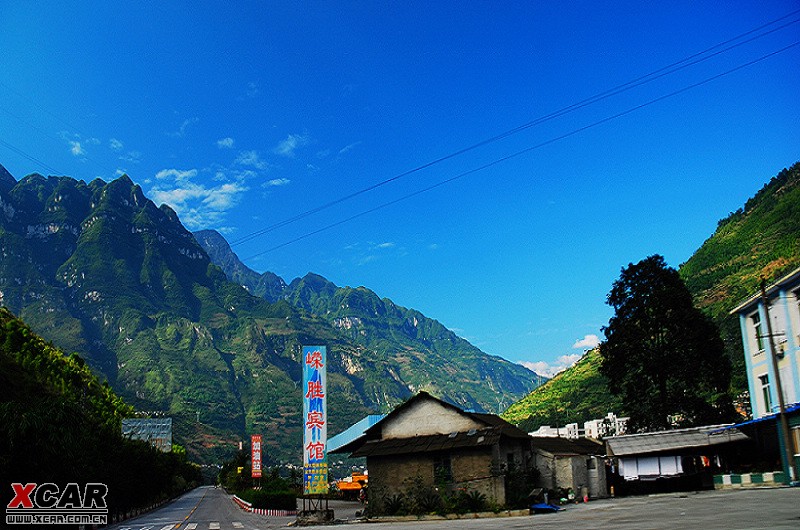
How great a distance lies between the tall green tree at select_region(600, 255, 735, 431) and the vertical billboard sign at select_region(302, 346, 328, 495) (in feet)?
68.2

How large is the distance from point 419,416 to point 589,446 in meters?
16.2

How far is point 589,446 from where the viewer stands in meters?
42.9

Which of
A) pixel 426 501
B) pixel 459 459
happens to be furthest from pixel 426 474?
pixel 459 459

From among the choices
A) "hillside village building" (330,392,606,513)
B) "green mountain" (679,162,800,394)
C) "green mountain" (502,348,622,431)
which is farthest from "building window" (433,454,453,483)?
"green mountain" (502,348,622,431)

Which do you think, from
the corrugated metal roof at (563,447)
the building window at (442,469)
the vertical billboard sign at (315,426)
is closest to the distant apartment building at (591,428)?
the corrugated metal roof at (563,447)

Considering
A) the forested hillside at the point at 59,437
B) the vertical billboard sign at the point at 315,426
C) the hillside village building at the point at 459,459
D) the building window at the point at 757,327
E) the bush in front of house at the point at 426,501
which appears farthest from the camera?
the building window at the point at 757,327

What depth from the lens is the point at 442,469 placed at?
96.3 feet

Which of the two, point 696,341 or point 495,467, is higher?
point 696,341

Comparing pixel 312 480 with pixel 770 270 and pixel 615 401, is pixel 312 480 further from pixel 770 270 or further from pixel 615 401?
pixel 615 401

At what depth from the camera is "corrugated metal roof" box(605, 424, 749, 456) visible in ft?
106

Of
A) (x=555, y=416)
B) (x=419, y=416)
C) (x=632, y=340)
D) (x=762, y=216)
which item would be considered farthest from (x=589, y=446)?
(x=762, y=216)

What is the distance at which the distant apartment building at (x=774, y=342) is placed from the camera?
2934cm

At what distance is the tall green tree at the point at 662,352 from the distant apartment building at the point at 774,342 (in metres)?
3.28

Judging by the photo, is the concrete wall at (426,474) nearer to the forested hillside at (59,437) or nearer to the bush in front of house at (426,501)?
the bush in front of house at (426,501)
